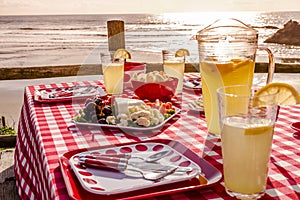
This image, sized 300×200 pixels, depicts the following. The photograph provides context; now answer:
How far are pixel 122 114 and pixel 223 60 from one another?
1.13ft

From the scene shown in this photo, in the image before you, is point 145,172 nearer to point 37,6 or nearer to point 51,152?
point 51,152

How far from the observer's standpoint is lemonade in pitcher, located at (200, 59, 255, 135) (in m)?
1.16

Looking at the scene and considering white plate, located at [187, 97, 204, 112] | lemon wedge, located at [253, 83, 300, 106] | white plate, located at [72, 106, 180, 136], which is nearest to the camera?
lemon wedge, located at [253, 83, 300, 106]

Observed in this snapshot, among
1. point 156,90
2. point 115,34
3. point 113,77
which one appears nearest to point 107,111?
point 156,90

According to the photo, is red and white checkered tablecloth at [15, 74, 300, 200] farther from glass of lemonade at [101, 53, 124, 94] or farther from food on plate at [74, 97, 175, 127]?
glass of lemonade at [101, 53, 124, 94]

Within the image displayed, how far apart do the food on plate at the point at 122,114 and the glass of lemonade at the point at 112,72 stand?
0.40 metres

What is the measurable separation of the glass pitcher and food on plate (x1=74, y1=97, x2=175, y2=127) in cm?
18

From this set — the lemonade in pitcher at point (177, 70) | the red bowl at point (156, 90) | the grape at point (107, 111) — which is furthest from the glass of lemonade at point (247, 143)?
the lemonade in pitcher at point (177, 70)

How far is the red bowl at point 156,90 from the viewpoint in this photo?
159 centimetres

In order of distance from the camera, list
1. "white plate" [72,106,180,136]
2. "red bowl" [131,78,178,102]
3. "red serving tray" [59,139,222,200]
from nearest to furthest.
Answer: "red serving tray" [59,139,222,200] < "white plate" [72,106,180,136] < "red bowl" [131,78,178,102]

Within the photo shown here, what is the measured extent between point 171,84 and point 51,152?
0.68 metres

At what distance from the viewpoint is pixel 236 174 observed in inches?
31.9

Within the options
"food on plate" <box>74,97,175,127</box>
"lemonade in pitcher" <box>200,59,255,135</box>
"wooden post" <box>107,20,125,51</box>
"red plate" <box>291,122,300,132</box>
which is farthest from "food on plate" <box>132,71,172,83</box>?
"wooden post" <box>107,20,125,51</box>

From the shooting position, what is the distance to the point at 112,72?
1.74m
